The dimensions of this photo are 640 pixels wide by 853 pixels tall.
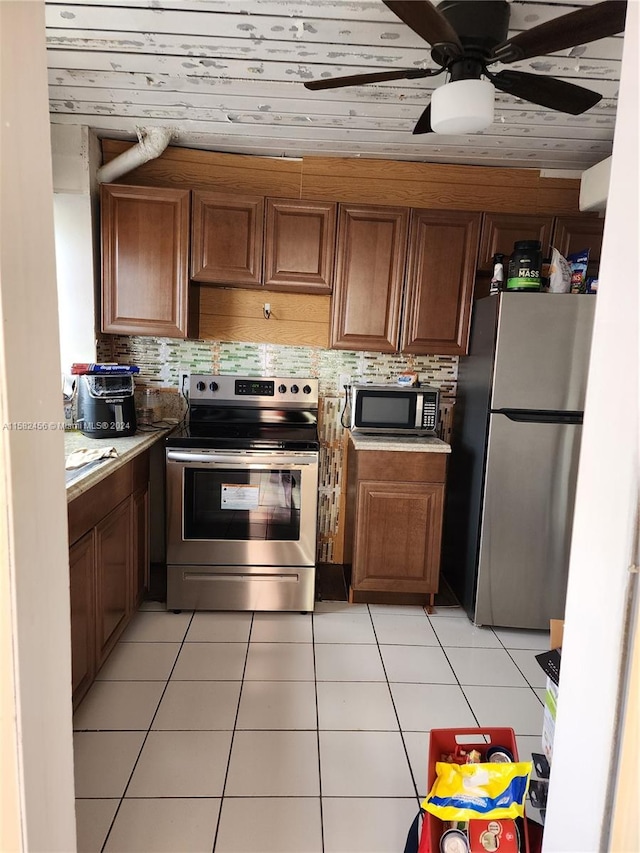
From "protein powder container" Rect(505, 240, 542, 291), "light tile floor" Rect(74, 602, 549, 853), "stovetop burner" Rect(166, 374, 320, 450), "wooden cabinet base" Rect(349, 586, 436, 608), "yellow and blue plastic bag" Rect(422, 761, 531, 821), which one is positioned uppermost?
"protein powder container" Rect(505, 240, 542, 291)

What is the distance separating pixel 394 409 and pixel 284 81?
1.60 metres

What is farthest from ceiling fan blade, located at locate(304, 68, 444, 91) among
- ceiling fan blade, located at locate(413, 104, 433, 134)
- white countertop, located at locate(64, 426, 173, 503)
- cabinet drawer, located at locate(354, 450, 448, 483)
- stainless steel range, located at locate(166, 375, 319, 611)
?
cabinet drawer, located at locate(354, 450, 448, 483)

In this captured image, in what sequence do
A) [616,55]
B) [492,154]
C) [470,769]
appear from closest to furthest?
[470,769]
[616,55]
[492,154]

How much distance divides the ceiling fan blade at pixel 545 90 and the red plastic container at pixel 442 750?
1843 mm

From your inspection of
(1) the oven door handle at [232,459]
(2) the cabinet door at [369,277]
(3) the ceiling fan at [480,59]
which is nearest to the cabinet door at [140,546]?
(1) the oven door handle at [232,459]

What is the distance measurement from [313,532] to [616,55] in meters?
2.27

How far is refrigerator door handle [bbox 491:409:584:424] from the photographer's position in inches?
93.6

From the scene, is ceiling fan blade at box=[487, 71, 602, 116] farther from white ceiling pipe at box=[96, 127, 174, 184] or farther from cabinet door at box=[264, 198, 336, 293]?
white ceiling pipe at box=[96, 127, 174, 184]

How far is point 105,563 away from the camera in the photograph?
1.98 m

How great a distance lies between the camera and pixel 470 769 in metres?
1.23

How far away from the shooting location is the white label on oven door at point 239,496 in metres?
2.53

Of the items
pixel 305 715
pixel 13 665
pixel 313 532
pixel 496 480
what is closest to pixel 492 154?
pixel 496 480

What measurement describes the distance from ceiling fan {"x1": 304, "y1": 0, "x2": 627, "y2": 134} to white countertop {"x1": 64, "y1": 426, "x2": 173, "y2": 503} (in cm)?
148

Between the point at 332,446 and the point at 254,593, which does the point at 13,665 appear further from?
→ the point at 332,446
